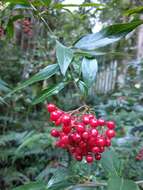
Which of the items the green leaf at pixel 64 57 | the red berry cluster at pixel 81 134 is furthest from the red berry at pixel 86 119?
the green leaf at pixel 64 57

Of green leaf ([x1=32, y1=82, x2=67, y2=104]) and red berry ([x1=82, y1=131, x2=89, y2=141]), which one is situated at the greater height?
green leaf ([x1=32, y1=82, x2=67, y2=104])

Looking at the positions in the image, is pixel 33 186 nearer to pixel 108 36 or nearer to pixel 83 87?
pixel 83 87

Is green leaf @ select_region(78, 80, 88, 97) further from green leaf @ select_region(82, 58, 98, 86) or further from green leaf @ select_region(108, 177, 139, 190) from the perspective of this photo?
green leaf @ select_region(108, 177, 139, 190)

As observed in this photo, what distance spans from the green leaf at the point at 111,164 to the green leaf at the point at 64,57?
0.92 ft

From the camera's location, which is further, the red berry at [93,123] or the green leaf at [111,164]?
the green leaf at [111,164]

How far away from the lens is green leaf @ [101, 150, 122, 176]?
2.76ft

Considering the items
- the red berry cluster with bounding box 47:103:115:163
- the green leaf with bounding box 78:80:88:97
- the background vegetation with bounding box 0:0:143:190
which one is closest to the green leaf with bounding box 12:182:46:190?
the background vegetation with bounding box 0:0:143:190

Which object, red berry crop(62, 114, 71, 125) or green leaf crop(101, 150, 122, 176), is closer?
red berry crop(62, 114, 71, 125)

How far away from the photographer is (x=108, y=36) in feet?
2.52

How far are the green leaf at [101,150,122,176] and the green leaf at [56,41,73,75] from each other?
28cm

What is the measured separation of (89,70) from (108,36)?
0.09 meters

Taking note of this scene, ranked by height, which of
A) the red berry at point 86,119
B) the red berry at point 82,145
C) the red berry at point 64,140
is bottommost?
the red berry at point 82,145

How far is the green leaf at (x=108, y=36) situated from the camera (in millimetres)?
757

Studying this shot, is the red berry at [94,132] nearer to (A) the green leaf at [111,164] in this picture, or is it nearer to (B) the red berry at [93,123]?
(B) the red berry at [93,123]
